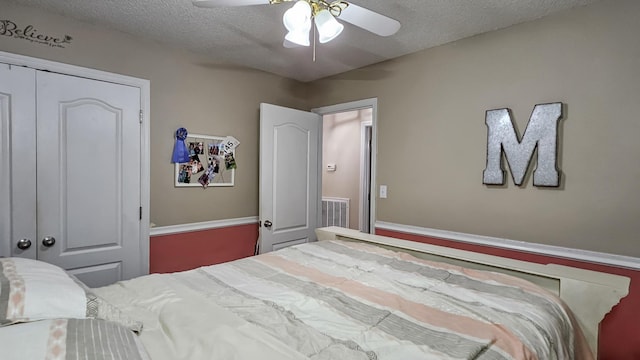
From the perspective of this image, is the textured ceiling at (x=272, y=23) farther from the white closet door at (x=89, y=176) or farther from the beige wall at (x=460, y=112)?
the white closet door at (x=89, y=176)

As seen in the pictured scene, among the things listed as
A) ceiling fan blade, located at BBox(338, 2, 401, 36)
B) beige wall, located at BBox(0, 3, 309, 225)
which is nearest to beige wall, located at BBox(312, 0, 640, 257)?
ceiling fan blade, located at BBox(338, 2, 401, 36)

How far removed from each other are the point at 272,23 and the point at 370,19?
2.88ft

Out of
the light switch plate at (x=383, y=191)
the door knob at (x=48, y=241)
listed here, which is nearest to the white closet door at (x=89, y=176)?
the door knob at (x=48, y=241)

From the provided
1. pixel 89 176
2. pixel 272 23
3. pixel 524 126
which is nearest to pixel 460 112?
pixel 524 126

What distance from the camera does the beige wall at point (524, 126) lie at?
1.79 meters

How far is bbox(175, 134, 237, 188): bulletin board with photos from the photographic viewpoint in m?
2.64

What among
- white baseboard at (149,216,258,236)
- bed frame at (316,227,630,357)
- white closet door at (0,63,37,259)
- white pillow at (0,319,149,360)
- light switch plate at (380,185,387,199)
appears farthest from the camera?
light switch plate at (380,185,387,199)

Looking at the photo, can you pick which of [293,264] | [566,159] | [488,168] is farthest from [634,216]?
[293,264]

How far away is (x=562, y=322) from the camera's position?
1.21 m

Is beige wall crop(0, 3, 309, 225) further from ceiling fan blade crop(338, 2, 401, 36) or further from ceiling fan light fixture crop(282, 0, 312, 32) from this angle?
ceiling fan blade crop(338, 2, 401, 36)

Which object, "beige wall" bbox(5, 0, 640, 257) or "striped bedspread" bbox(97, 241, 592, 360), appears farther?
"beige wall" bbox(5, 0, 640, 257)

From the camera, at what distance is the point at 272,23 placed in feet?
7.06

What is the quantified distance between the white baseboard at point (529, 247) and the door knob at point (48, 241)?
97.8 inches

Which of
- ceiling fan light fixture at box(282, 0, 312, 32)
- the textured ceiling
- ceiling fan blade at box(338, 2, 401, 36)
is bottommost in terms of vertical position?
ceiling fan light fixture at box(282, 0, 312, 32)
